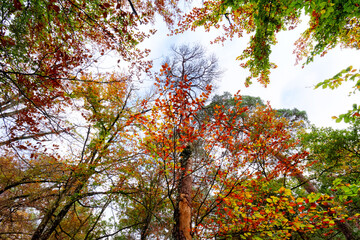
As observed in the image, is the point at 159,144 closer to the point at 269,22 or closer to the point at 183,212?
the point at 183,212

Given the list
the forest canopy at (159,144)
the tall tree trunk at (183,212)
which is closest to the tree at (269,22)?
the forest canopy at (159,144)

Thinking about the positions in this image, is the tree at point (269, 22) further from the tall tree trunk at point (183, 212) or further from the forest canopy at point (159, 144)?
the tall tree trunk at point (183, 212)

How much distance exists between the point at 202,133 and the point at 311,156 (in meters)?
4.67

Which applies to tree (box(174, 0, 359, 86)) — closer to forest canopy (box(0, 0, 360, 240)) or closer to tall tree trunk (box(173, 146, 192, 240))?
forest canopy (box(0, 0, 360, 240))

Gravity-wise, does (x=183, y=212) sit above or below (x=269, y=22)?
below

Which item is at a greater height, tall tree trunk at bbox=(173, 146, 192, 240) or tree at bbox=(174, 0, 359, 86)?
tree at bbox=(174, 0, 359, 86)

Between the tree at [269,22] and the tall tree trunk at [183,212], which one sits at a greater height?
the tree at [269,22]

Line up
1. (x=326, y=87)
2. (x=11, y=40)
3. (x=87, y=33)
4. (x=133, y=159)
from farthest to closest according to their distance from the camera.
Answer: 1. (x=133, y=159)
2. (x=87, y=33)
3. (x=11, y=40)
4. (x=326, y=87)

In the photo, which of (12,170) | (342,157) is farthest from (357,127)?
(12,170)

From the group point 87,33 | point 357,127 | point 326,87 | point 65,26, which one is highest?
point 87,33

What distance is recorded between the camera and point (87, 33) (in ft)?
13.8

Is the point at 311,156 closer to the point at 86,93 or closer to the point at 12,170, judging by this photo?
the point at 86,93

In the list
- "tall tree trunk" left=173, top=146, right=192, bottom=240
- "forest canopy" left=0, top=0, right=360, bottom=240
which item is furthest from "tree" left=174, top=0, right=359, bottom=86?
"tall tree trunk" left=173, top=146, right=192, bottom=240

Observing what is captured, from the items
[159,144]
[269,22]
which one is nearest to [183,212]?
[159,144]
